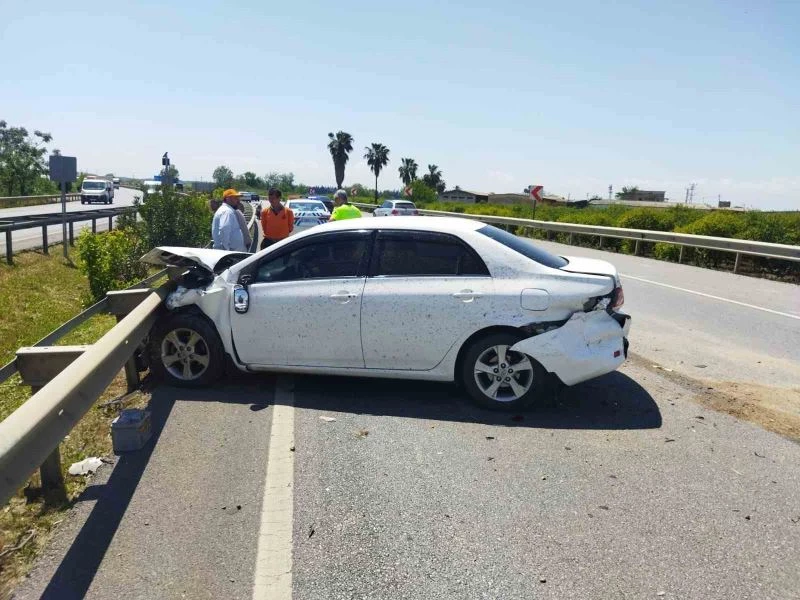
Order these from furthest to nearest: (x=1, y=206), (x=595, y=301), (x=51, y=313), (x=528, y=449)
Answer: (x=1, y=206)
(x=51, y=313)
(x=595, y=301)
(x=528, y=449)

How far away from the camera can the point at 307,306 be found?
19.1ft

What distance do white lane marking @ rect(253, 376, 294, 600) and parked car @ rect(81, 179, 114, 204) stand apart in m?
52.8

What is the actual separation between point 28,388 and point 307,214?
14.4 metres

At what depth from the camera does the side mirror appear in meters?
5.95

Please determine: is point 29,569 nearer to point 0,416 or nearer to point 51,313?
point 0,416

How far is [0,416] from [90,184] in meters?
52.4

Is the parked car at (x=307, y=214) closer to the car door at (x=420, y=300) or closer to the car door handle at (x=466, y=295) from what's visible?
the car door at (x=420, y=300)

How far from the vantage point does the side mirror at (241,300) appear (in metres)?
5.95

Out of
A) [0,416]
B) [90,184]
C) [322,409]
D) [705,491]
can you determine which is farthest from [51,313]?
[90,184]

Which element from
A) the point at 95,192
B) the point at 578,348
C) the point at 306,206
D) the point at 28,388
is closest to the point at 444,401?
the point at 578,348

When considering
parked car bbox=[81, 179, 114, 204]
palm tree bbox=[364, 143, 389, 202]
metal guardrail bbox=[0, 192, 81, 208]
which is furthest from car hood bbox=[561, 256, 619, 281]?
palm tree bbox=[364, 143, 389, 202]

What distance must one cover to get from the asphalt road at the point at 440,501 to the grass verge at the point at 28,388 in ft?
0.48

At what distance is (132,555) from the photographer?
134 inches

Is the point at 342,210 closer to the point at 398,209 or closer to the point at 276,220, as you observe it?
the point at 276,220
